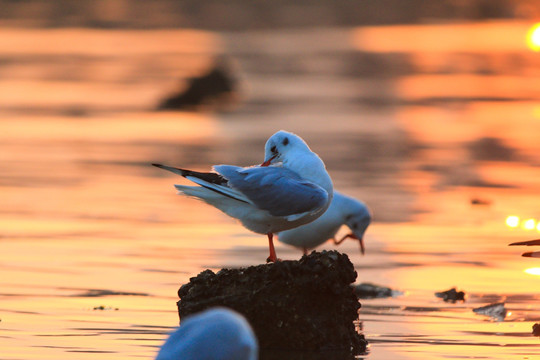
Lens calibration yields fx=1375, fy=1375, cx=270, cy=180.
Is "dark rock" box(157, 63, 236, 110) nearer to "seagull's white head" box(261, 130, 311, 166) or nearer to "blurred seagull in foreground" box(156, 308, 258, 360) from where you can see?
"seagull's white head" box(261, 130, 311, 166)

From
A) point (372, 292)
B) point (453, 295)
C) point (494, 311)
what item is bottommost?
point (494, 311)

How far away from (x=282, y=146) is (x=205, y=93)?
15028 millimetres

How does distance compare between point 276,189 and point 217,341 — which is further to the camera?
point 276,189

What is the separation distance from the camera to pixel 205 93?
24203 mm

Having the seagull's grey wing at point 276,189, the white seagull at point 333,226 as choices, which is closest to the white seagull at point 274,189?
the seagull's grey wing at point 276,189

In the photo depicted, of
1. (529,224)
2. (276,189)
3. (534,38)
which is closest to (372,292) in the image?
(276,189)

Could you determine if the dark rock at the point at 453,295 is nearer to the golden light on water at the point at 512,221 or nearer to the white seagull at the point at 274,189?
the white seagull at the point at 274,189

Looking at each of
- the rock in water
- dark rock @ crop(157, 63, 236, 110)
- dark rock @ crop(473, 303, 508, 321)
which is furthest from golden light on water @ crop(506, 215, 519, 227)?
dark rock @ crop(157, 63, 236, 110)

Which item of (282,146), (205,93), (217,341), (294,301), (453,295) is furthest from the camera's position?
(205,93)

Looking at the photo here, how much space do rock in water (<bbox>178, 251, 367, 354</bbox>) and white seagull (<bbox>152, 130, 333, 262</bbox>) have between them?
0.78 m

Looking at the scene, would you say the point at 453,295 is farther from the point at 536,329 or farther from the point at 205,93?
the point at 205,93

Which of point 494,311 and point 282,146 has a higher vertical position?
point 282,146

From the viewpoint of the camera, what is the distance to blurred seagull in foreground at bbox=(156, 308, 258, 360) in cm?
545

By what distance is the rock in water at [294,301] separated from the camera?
8.02 m
